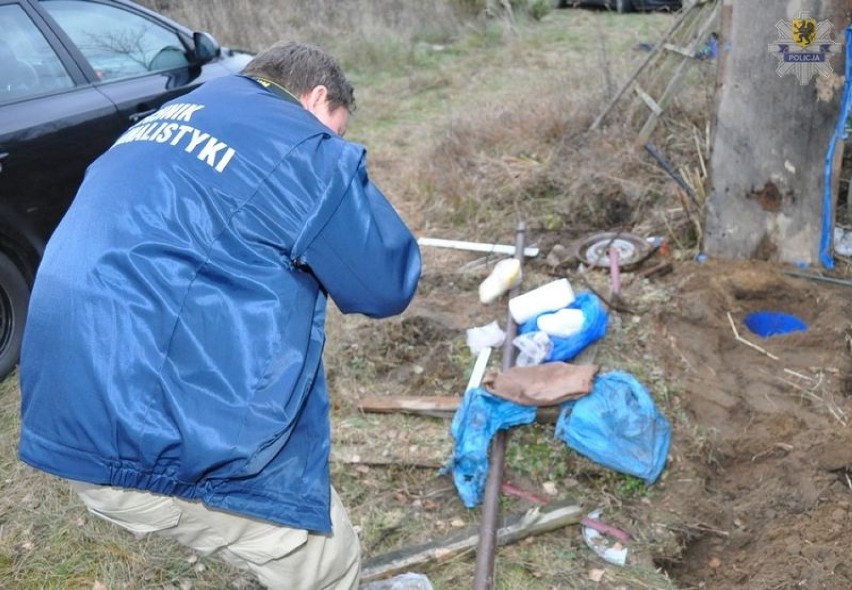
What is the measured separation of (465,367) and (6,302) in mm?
2481

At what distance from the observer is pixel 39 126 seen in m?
4.12

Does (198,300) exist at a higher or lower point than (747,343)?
higher

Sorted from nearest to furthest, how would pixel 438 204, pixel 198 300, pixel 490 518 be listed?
1. pixel 198 300
2. pixel 490 518
3. pixel 438 204

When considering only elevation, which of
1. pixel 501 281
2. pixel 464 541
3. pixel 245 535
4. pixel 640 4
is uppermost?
pixel 245 535

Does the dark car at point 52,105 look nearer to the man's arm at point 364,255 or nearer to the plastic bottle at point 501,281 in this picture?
the plastic bottle at point 501,281

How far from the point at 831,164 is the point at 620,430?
7.01ft

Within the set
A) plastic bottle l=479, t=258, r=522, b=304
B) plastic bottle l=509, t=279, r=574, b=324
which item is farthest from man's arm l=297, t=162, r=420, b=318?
plastic bottle l=479, t=258, r=522, b=304

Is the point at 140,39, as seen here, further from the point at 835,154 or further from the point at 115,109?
the point at 835,154

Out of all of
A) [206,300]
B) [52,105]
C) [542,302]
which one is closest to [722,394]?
[542,302]

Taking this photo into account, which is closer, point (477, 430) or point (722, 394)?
point (477, 430)

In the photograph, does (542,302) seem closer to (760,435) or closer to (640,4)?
→ (760,435)

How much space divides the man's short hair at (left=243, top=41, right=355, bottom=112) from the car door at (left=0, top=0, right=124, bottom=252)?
96.4 inches

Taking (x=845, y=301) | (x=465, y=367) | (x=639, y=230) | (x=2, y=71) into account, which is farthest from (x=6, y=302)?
(x=845, y=301)

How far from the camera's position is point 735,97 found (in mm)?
4398
